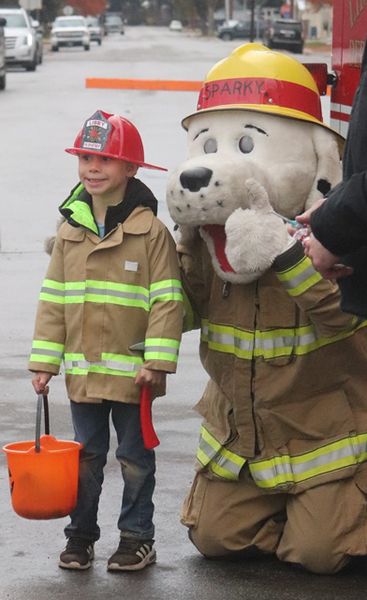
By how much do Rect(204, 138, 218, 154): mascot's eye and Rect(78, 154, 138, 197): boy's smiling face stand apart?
29cm

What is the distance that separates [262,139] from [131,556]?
148cm

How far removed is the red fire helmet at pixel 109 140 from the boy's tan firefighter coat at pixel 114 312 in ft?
0.74

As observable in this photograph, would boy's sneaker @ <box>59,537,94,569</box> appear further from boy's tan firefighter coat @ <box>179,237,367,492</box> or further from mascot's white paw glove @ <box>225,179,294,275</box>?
mascot's white paw glove @ <box>225,179,294,275</box>

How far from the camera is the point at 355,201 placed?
3.30 m

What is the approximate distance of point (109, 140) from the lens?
502 centimetres

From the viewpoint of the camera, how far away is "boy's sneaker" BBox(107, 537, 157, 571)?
4.99m

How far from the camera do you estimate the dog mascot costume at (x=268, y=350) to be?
16.0 feet

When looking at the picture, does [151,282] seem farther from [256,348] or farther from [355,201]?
[355,201]

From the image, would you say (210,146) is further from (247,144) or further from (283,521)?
(283,521)

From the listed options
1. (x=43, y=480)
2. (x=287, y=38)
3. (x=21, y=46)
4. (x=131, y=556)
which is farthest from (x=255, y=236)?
(x=287, y=38)

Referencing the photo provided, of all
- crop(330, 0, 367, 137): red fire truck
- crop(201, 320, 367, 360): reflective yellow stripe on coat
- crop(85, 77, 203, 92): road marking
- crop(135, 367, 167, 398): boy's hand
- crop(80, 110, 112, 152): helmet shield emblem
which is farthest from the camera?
crop(85, 77, 203, 92): road marking

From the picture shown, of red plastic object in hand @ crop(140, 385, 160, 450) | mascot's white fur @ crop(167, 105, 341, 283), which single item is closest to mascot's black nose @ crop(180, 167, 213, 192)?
mascot's white fur @ crop(167, 105, 341, 283)

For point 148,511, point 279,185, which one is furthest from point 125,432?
point 279,185

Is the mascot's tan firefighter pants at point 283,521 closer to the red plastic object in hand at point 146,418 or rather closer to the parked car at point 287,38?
the red plastic object in hand at point 146,418
